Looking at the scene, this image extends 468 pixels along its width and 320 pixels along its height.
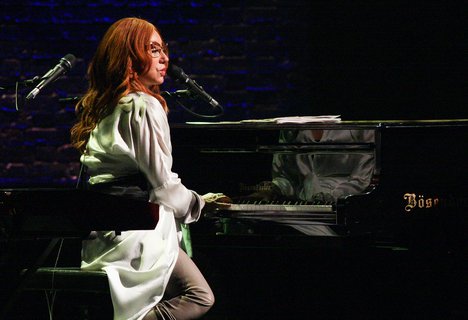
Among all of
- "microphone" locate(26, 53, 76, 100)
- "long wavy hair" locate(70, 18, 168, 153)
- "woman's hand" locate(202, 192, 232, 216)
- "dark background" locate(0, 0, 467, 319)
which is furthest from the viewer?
"dark background" locate(0, 0, 467, 319)

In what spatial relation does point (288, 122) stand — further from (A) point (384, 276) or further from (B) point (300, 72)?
(B) point (300, 72)

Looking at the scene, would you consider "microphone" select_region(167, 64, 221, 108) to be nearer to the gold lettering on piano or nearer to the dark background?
the dark background

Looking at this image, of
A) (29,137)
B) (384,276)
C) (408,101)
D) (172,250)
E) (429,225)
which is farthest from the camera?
(29,137)

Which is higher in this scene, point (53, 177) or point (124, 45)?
point (124, 45)

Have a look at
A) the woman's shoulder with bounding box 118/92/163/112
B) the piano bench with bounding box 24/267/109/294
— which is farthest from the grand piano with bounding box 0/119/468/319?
the woman's shoulder with bounding box 118/92/163/112

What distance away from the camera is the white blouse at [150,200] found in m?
3.09

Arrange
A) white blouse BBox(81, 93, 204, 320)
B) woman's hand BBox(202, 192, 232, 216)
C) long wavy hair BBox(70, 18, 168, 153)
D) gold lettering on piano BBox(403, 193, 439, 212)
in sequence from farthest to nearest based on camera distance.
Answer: gold lettering on piano BBox(403, 193, 439, 212) < woman's hand BBox(202, 192, 232, 216) < long wavy hair BBox(70, 18, 168, 153) < white blouse BBox(81, 93, 204, 320)

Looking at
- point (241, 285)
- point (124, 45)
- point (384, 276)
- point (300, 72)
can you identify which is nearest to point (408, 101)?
point (300, 72)

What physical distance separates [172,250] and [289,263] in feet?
4.09

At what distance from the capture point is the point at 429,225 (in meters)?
3.71

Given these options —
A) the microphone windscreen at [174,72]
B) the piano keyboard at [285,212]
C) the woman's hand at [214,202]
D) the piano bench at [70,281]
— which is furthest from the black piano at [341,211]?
the piano bench at [70,281]

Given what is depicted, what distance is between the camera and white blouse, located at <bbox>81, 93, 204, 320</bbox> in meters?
3.09

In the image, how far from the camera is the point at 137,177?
10.4 ft

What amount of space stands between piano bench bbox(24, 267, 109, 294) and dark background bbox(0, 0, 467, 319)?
2.49 ft
